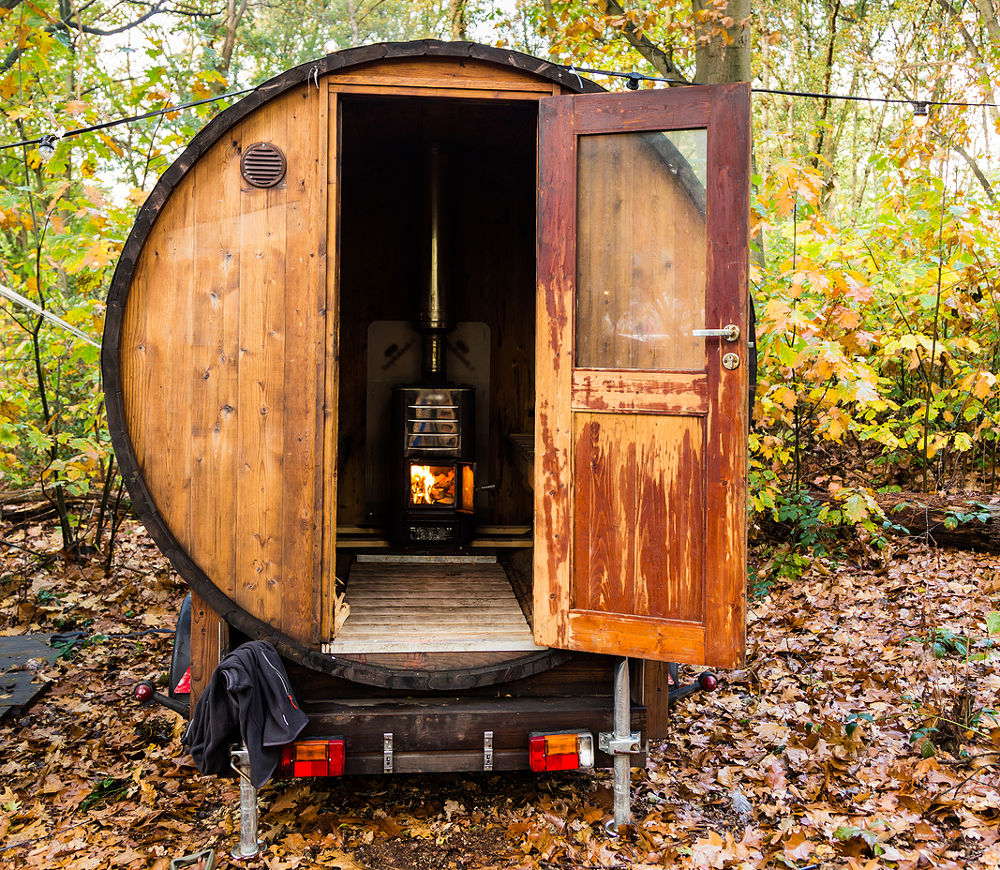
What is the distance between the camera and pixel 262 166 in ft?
10.9

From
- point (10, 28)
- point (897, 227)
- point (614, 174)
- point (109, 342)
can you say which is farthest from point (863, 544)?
point (10, 28)

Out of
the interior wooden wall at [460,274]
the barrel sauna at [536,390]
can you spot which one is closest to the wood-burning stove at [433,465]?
the interior wooden wall at [460,274]

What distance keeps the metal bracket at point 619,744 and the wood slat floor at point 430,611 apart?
49 cm

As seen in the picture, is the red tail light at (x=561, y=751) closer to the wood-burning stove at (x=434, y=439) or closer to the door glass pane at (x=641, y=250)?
the door glass pane at (x=641, y=250)

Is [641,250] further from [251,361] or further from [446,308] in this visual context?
[446,308]

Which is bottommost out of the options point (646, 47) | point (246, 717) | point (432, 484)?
point (246, 717)

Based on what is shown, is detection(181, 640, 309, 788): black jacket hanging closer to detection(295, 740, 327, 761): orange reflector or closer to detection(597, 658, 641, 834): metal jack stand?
detection(295, 740, 327, 761): orange reflector

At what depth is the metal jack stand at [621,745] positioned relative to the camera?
331 centimetres

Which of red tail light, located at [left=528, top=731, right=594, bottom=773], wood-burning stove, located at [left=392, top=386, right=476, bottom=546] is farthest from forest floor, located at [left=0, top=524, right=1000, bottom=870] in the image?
wood-burning stove, located at [left=392, top=386, right=476, bottom=546]

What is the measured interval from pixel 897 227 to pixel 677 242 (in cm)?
505

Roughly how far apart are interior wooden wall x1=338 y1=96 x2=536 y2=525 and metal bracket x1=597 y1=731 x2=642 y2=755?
3.02 metres

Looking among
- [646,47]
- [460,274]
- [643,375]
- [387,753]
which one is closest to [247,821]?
[387,753]

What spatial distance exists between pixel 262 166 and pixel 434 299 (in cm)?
272

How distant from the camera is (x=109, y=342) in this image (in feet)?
10.7
